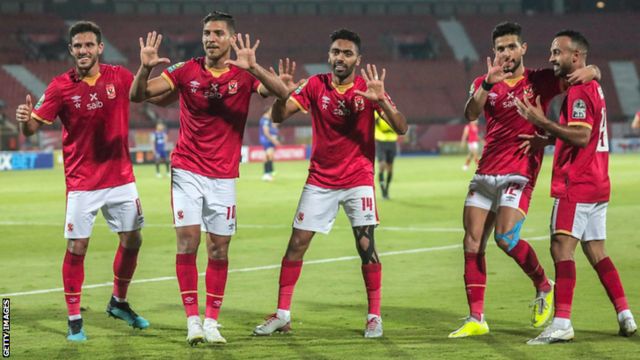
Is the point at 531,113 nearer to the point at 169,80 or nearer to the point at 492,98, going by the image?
the point at 492,98

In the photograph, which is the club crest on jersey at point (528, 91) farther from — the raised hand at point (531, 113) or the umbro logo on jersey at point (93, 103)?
the umbro logo on jersey at point (93, 103)

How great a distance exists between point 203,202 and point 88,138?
3.65 ft

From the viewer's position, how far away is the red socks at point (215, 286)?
8883 mm

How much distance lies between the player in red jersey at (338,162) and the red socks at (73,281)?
Answer: 5.01 feet

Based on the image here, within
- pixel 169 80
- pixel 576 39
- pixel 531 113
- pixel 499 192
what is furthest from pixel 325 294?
pixel 576 39

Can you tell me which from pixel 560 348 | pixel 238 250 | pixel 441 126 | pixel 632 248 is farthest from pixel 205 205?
pixel 441 126

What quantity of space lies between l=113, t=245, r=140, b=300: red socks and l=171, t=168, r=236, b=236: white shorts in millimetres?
902

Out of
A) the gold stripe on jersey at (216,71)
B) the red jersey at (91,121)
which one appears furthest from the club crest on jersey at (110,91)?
the gold stripe on jersey at (216,71)

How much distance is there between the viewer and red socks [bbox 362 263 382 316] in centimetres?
909

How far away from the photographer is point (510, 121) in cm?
924

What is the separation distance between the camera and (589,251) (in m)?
8.98

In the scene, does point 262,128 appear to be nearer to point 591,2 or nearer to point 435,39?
point 435,39

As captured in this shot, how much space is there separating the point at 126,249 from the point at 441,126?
172 ft

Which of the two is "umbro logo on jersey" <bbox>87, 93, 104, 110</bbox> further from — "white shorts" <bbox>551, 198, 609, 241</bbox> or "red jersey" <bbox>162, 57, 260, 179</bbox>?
"white shorts" <bbox>551, 198, 609, 241</bbox>
